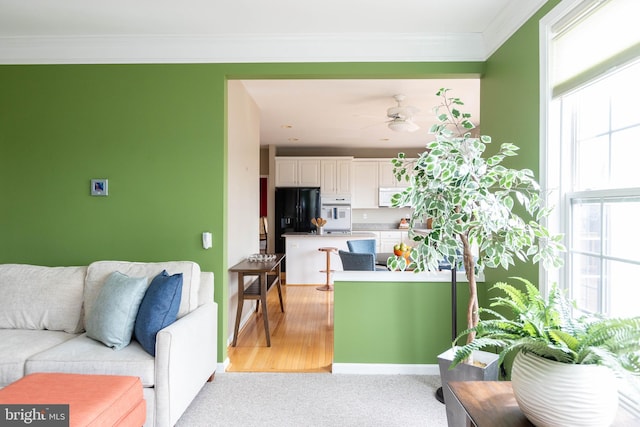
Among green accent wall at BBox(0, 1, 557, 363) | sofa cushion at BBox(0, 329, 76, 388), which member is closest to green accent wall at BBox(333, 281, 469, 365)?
green accent wall at BBox(0, 1, 557, 363)

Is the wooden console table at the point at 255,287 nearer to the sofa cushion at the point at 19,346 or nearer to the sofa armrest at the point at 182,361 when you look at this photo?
the sofa armrest at the point at 182,361

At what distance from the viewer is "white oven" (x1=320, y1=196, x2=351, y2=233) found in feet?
25.9

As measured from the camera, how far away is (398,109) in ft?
15.1

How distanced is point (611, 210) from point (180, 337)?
2373 millimetres

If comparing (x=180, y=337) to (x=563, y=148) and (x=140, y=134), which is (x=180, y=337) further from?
(x=563, y=148)

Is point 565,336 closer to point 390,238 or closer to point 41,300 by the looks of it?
point 41,300

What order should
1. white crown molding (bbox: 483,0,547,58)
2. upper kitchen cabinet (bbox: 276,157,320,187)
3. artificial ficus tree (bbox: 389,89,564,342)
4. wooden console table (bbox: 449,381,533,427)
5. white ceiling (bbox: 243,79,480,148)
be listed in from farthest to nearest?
upper kitchen cabinet (bbox: 276,157,320,187)
white ceiling (bbox: 243,79,480,148)
white crown molding (bbox: 483,0,547,58)
artificial ficus tree (bbox: 389,89,564,342)
wooden console table (bbox: 449,381,533,427)

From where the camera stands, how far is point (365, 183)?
8.17 meters

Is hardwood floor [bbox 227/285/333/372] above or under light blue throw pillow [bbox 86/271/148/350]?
under

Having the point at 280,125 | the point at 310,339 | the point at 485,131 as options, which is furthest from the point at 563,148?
the point at 280,125

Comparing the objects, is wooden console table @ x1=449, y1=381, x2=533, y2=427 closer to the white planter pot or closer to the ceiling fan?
the white planter pot

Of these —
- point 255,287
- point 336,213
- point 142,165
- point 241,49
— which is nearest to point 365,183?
point 336,213

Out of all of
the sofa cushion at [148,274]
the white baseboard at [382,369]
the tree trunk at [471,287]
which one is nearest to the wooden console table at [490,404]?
the tree trunk at [471,287]

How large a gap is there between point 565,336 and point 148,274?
2.52 m
